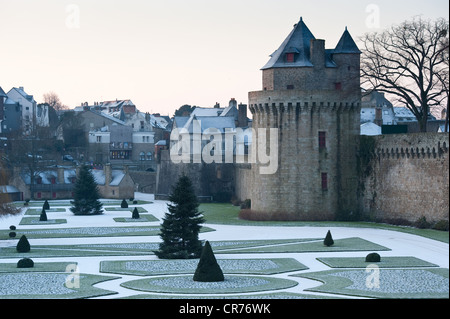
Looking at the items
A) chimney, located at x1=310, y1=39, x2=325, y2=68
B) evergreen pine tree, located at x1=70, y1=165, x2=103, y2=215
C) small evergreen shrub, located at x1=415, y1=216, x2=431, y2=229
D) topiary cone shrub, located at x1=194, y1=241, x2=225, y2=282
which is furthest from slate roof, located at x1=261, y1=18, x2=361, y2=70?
topiary cone shrub, located at x1=194, y1=241, x2=225, y2=282

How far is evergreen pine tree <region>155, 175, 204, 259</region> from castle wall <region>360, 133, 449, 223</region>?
52.2 feet

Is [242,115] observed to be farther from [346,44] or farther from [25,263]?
[25,263]

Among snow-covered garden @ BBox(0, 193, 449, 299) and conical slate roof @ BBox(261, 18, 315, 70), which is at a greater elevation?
conical slate roof @ BBox(261, 18, 315, 70)

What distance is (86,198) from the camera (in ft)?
277

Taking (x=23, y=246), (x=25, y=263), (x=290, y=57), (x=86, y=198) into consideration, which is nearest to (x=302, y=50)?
(x=290, y=57)

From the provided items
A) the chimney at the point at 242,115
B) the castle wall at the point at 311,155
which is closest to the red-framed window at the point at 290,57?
the castle wall at the point at 311,155

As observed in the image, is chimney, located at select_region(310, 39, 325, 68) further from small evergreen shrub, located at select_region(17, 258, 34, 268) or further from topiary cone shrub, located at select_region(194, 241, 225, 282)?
topiary cone shrub, located at select_region(194, 241, 225, 282)

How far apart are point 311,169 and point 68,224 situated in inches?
816

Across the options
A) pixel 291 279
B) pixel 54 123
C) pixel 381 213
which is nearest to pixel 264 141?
pixel 381 213

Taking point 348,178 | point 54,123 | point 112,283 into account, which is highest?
point 54,123

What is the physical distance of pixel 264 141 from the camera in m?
68.4

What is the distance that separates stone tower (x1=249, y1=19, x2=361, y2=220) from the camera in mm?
67062

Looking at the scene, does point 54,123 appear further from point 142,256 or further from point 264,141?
point 142,256
